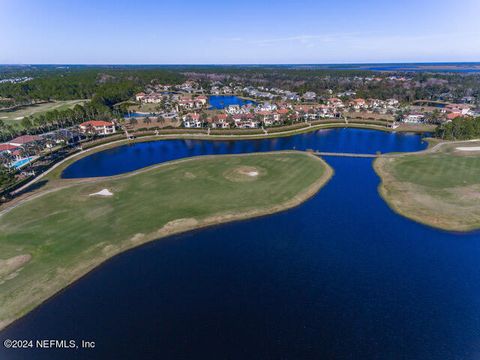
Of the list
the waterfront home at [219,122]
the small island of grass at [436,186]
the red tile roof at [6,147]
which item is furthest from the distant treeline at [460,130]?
the red tile roof at [6,147]

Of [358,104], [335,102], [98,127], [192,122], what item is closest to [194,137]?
[192,122]

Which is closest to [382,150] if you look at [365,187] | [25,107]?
[365,187]

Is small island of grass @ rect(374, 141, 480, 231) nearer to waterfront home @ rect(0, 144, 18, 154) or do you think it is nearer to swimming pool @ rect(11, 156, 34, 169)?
swimming pool @ rect(11, 156, 34, 169)

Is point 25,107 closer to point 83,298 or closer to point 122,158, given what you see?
point 122,158

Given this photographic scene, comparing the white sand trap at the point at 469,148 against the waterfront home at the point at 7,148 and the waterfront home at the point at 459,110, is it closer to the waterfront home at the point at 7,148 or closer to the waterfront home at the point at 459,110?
the waterfront home at the point at 459,110

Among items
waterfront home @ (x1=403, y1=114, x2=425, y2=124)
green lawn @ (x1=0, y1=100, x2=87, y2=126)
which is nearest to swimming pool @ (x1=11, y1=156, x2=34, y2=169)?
green lawn @ (x1=0, y1=100, x2=87, y2=126)

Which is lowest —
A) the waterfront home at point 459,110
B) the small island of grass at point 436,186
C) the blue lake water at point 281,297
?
the blue lake water at point 281,297
